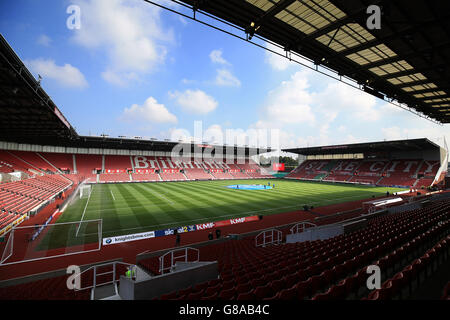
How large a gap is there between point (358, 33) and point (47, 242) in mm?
21580

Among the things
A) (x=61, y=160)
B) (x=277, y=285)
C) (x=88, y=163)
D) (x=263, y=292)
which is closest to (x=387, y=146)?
(x=277, y=285)

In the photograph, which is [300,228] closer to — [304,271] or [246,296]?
[304,271]

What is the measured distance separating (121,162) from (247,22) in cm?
5587

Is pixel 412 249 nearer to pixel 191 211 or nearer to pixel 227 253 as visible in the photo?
pixel 227 253

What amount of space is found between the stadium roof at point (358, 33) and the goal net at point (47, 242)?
1387cm

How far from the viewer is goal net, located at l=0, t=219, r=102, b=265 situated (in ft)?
37.4

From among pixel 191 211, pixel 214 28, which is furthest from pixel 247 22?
pixel 191 211

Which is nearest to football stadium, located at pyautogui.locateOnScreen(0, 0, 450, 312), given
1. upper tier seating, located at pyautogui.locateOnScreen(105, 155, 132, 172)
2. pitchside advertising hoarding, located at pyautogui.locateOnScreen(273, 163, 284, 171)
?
upper tier seating, located at pyautogui.locateOnScreen(105, 155, 132, 172)

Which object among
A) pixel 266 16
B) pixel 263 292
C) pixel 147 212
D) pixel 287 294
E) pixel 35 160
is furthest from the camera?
pixel 35 160

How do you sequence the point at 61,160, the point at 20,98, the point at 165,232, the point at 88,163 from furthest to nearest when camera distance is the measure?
the point at 88,163
the point at 61,160
the point at 165,232
the point at 20,98

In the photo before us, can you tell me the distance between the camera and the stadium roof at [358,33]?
8250 millimetres

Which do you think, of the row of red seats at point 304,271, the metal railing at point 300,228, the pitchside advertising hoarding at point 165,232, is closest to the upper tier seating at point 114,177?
the pitchside advertising hoarding at point 165,232

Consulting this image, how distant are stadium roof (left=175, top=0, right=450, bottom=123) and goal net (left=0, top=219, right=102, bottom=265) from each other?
13872 mm

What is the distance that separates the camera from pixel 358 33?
9961mm
